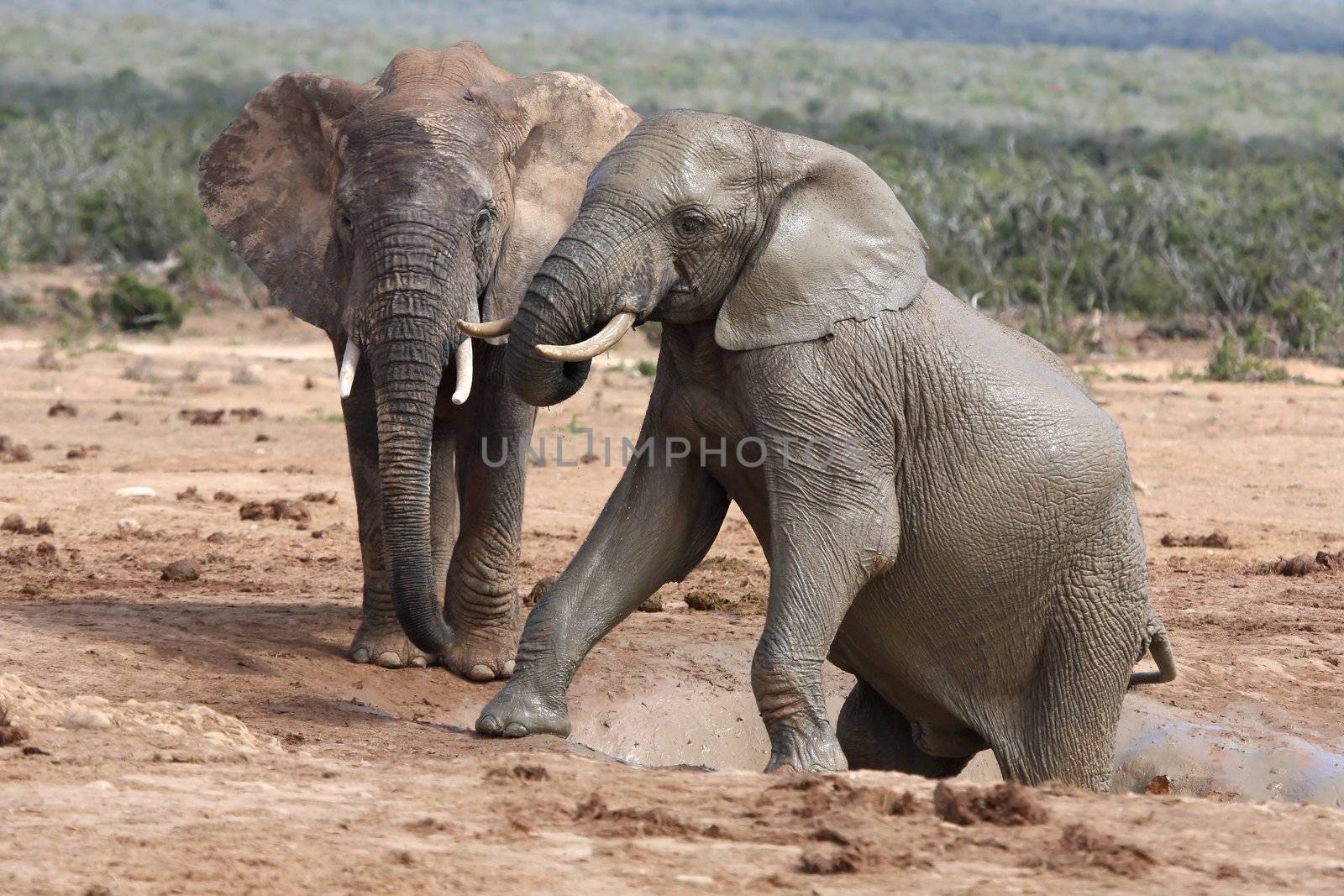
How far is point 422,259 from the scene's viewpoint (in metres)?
6.48

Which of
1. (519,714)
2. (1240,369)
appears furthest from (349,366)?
(1240,369)

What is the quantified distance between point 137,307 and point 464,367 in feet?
44.2

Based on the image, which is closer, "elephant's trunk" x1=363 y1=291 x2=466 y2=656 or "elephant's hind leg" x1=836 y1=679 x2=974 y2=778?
"elephant's trunk" x1=363 y1=291 x2=466 y2=656

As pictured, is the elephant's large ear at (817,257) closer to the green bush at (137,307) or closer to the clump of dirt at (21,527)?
the clump of dirt at (21,527)

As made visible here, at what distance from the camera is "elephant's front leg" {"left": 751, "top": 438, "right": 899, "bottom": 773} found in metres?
5.33

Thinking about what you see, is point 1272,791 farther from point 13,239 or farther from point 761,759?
point 13,239

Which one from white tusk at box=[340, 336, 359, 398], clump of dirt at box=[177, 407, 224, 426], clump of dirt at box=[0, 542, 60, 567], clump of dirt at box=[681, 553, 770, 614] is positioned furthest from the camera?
clump of dirt at box=[177, 407, 224, 426]

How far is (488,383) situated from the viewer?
7031 millimetres

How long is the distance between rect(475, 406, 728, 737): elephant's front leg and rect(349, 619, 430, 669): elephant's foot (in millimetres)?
1403

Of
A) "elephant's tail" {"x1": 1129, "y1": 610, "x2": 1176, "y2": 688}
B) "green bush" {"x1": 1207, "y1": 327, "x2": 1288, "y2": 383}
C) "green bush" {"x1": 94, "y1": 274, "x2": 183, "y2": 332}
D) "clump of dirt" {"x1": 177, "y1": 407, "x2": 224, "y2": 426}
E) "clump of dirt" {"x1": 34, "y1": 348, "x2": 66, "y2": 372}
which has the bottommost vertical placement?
"green bush" {"x1": 94, "y1": 274, "x2": 183, "y2": 332}

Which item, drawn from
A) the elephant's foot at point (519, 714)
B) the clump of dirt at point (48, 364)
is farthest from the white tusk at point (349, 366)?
the clump of dirt at point (48, 364)

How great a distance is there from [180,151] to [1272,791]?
27274 millimetres

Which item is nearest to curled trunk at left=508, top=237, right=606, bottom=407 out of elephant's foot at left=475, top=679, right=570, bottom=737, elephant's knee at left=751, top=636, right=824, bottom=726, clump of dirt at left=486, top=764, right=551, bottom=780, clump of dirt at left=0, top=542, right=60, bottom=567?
elephant's knee at left=751, top=636, right=824, bottom=726

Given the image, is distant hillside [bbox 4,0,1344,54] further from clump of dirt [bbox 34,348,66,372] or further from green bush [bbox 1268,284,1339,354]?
clump of dirt [bbox 34,348,66,372]
